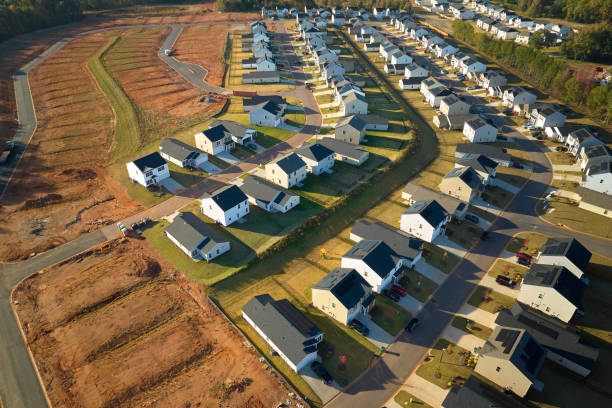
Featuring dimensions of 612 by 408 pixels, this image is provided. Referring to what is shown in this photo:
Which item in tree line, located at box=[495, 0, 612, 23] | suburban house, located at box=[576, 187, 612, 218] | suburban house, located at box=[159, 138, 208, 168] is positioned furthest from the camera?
tree line, located at box=[495, 0, 612, 23]

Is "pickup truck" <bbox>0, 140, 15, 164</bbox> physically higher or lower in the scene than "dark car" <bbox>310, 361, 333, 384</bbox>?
higher

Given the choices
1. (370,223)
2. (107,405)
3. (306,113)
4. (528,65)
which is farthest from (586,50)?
(107,405)

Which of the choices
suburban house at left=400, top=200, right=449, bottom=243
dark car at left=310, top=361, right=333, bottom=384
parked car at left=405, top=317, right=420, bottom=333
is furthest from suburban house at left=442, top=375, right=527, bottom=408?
suburban house at left=400, top=200, right=449, bottom=243

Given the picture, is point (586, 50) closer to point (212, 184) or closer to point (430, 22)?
point (430, 22)

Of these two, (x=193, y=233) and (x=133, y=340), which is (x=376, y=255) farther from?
(x=133, y=340)

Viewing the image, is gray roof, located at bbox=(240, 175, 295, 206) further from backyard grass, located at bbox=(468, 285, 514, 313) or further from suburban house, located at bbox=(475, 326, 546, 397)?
suburban house, located at bbox=(475, 326, 546, 397)

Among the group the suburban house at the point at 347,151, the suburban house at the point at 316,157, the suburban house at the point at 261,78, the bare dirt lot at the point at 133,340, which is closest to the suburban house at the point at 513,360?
the bare dirt lot at the point at 133,340

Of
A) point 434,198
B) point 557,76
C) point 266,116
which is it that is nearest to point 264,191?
point 434,198

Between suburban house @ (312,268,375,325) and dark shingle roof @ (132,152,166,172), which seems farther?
dark shingle roof @ (132,152,166,172)

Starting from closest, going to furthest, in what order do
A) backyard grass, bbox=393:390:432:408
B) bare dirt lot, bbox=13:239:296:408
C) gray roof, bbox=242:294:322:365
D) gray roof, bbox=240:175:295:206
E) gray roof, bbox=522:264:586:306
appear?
backyard grass, bbox=393:390:432:408 < bare dirt lot, bbox=13:239:296:408 < gray roof, bbox=242:294:322:365 < gray roof, bbox=522:264:586:306 < gray roof, bbox=240:175:295:206
